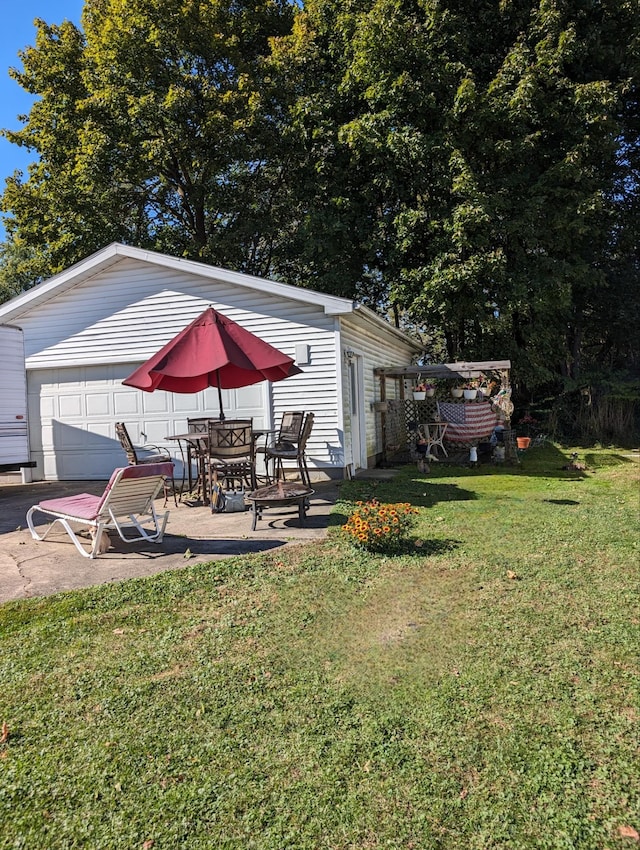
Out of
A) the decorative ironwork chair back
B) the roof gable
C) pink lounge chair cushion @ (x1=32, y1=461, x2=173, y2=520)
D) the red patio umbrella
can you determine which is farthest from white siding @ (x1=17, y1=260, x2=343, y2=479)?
pink lounge chair cushion @ (x1=32, y1=461, x2=173, y2=520)

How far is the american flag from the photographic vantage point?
38.5 ft

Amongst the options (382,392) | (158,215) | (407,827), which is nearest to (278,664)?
(407,827)

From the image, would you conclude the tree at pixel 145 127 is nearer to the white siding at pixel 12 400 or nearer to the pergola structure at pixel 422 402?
the pergola structure at pixel 422 402

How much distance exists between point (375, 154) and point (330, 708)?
53.7 feet

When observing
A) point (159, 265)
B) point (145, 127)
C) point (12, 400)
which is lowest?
point (12, 400)

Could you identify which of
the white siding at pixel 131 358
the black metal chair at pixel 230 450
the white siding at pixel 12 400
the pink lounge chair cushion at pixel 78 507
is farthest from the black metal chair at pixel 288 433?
the white siding at pixel 12 400

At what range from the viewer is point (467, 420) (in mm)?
11727

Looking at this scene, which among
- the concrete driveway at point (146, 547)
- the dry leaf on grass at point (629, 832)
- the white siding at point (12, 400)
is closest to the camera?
the dry leaf on grass at point (629, 832)

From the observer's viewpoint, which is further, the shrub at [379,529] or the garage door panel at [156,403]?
the garage door panel at [156,403]

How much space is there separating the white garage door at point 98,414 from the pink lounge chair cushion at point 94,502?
4.58m

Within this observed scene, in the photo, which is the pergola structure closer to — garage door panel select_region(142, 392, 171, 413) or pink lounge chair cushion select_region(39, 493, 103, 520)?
garage door panel select_region(142, 392, 171, 413)

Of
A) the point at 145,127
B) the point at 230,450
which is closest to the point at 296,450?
the point at 230,450

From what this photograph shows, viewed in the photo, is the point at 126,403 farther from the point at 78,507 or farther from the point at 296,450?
the point at 78,507

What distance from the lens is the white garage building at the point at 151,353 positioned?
9883mm
